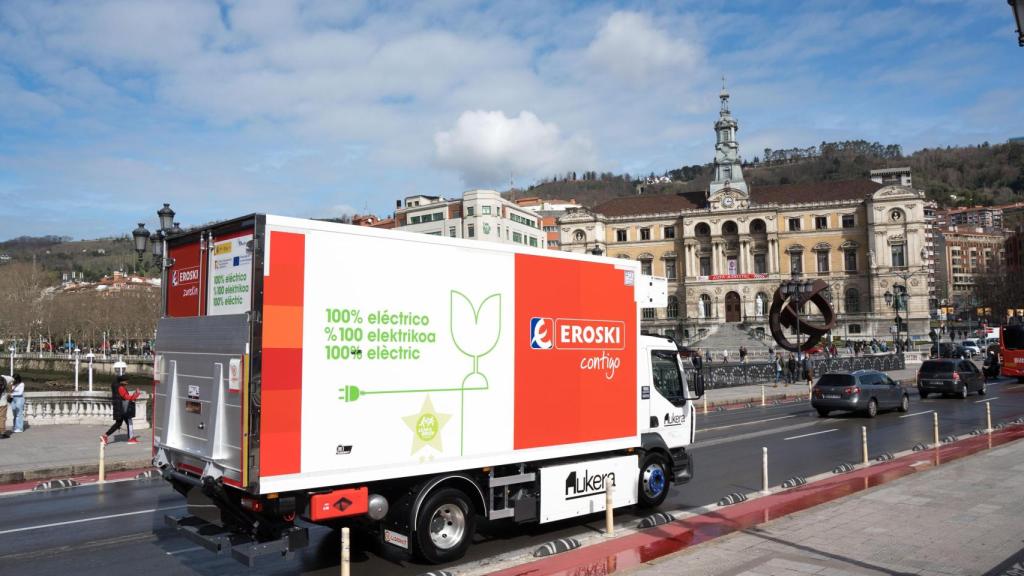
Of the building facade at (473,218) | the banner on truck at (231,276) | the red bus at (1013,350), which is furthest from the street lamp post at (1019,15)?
the building facade at (473,218)

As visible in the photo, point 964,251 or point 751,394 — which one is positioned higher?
point 964,251

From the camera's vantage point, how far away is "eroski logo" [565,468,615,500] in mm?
9609

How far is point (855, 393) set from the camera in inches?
961

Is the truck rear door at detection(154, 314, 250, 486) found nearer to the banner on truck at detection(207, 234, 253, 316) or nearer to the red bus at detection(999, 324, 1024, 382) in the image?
the banner on truck at detection(207, 234, 253, 316)

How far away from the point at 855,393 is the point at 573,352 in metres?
18.5

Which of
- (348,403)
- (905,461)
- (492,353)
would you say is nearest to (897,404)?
(905,461)

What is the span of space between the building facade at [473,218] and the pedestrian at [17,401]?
83.2m

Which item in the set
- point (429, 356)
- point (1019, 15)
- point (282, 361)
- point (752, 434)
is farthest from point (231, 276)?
point (752, 434)

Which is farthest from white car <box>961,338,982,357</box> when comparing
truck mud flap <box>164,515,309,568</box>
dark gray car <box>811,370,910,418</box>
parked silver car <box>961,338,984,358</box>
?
truck mud flap <box>164,515,309,568</box>

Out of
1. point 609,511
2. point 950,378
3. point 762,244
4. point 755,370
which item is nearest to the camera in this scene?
point 609,511

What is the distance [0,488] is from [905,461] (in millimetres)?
18842

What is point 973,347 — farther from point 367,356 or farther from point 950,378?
point 367,356

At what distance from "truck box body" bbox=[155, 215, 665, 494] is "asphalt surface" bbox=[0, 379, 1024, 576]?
1537 millimetres

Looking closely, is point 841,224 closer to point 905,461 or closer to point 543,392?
point 905,461
